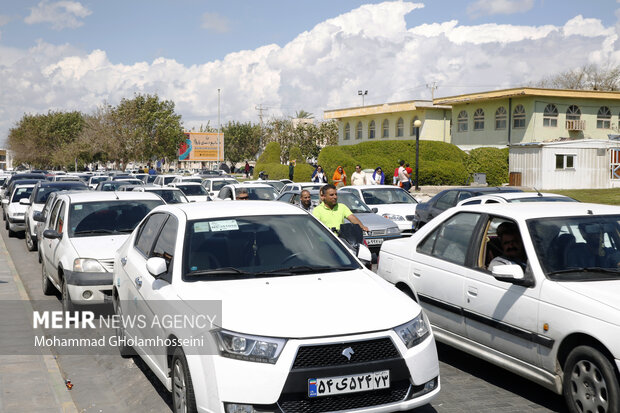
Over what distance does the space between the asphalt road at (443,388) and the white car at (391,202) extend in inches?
405

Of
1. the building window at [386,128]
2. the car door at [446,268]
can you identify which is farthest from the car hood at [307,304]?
the building window at [386,128]

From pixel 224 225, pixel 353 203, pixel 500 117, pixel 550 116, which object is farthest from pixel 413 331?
pixel 500 117

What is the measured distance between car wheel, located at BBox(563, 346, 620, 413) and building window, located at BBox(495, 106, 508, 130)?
4474cm

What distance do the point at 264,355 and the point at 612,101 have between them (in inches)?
1951

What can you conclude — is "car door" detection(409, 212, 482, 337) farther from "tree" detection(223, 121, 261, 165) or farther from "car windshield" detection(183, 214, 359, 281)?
"tree" detection(223, 121, 261, 165)

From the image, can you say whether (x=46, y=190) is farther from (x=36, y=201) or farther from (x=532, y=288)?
(x=532, y=288)

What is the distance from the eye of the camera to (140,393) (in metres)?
6.02

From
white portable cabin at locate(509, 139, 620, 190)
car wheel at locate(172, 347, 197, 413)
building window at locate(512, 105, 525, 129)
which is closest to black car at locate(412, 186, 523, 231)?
car wheel at locate(172, 347, 197, 413)

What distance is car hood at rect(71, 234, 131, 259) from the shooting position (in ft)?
28.6

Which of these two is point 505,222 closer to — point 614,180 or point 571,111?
point 614,180

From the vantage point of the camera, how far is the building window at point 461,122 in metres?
51.1

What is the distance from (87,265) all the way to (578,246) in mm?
5919

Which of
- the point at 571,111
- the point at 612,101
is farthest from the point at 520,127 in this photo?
the point at 612,101

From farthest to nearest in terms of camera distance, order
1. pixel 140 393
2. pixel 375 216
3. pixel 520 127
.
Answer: pixel 520 127
pixel 375 216
pixel 140 393
